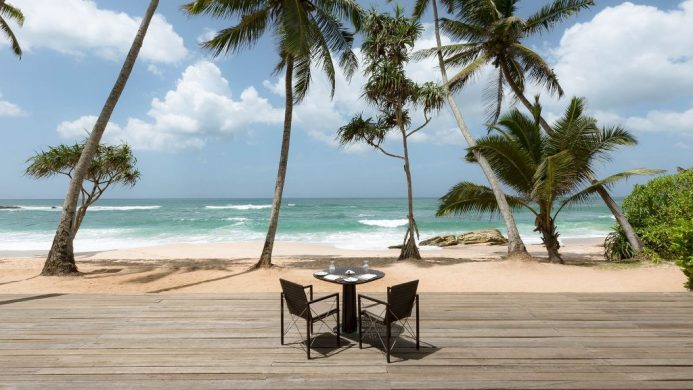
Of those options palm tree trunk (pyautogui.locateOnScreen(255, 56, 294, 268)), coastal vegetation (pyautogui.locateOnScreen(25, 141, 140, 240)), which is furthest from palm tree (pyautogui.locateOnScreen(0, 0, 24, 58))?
palm tree trunk (pyautogui.locateOnScreen(255, 56, 294, 268))

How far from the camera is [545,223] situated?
11.1 m

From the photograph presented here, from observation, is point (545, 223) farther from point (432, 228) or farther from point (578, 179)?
point (432, 228)

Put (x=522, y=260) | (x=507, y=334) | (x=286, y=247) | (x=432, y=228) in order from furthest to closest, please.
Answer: (x=432, y=228) → (x=286, y=247) → (x=522, y=260) → (x=507, y=334)

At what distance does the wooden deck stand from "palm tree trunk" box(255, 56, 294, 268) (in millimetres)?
5167

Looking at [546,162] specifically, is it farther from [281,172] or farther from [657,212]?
[281,172]

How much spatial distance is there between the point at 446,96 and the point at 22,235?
32.2 metres

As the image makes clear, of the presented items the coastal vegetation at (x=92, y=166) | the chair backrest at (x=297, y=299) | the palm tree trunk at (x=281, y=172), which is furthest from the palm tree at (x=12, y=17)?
the chair backrest at (x=297, y=299)

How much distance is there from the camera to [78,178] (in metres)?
9.29

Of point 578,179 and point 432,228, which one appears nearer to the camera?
point 578,179

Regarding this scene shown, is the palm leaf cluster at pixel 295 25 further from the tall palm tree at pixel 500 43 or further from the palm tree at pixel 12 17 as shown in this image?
the palm tree at pixel 12 17

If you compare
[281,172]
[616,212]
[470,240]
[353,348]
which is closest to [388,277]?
[281,172]

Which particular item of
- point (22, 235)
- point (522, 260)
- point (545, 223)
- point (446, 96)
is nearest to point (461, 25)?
point (446, 96)

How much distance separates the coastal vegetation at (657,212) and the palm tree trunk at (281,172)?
10.0m

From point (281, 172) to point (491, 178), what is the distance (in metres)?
6.62
